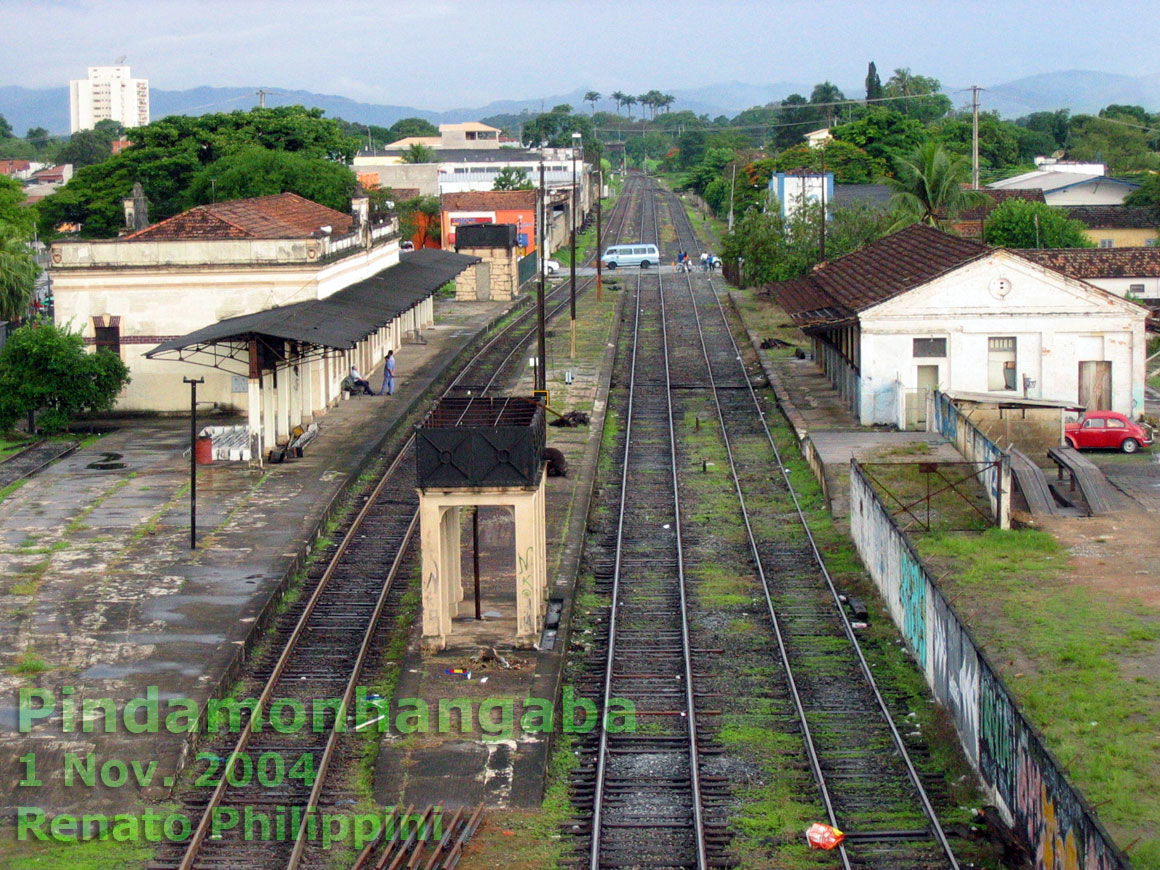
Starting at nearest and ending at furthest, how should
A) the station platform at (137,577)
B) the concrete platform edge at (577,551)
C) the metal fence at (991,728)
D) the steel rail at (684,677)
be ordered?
1. the metal fence at (991,728)
2. the steel rail at (684,677)
3. the station platform at (137,577)
4. the concrete platform edge at (577,551)

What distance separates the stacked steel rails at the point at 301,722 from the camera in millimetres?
12492

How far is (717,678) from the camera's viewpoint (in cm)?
1644

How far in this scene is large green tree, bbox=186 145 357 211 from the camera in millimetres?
54625

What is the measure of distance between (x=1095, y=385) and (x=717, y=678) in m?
17.1

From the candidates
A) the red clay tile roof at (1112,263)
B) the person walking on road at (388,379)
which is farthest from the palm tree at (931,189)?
the person walking on road at (388,379)

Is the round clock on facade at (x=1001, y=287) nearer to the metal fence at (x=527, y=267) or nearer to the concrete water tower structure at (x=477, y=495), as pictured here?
the concrete water tower structure at (x=477, y=495)

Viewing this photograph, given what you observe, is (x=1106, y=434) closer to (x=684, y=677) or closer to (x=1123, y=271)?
(x=684, y=677)

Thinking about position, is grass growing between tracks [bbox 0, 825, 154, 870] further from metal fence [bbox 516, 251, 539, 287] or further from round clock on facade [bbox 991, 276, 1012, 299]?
metal fence [bbox 516, 251, 539, 287]

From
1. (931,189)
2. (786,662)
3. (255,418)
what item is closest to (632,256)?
(931,189)

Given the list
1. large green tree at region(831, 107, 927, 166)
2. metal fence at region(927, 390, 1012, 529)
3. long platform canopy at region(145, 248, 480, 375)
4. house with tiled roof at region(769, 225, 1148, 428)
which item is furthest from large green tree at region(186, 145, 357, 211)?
large green tree at region(831, 107, 927, 166)

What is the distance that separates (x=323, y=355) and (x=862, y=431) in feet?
38.5

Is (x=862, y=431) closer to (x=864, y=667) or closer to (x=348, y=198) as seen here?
(x=864, y=667)

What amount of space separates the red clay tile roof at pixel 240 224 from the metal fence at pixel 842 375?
44.1 feet

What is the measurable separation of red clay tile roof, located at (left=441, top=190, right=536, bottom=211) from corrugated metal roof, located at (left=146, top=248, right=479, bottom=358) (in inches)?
1107
